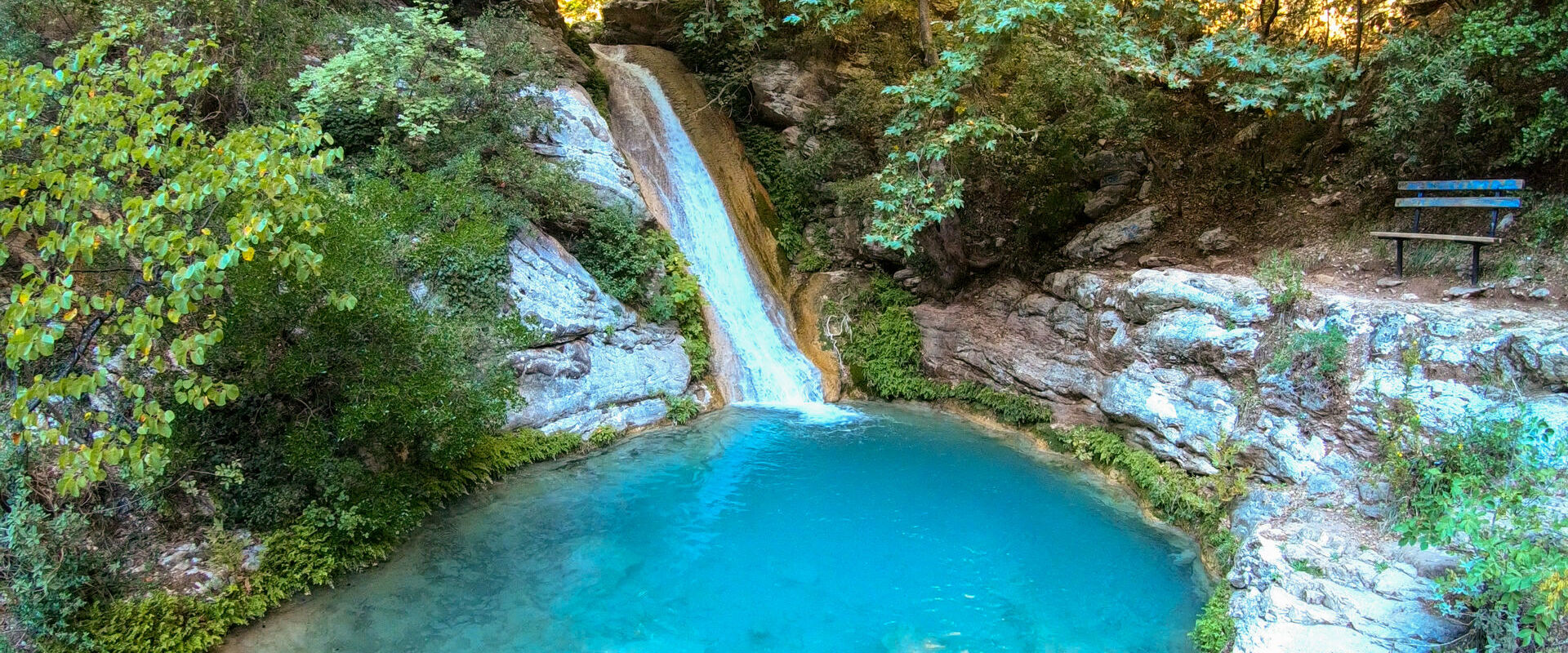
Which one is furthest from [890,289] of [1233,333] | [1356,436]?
[1356,436]

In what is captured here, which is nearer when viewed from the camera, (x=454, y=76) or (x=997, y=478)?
(x=997, y=478)

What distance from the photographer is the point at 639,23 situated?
18781 millimetres

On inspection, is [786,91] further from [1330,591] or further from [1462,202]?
[1330,591]

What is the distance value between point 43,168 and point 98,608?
3.61 meters

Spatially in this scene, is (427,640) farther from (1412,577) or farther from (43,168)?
(1412,577)

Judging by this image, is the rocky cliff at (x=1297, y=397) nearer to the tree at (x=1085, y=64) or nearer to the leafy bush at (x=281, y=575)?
the tree at (x=1085, y=64)

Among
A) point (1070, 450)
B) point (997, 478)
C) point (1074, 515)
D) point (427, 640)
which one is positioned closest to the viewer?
point (427, 640)

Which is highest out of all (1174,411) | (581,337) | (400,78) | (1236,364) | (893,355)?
(400,78)

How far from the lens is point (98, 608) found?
20.2 feet

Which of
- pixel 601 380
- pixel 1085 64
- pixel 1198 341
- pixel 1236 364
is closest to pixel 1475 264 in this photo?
pixel 1236 364

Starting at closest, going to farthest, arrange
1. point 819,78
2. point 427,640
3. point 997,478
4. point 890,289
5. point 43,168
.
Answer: point 43,168, point 427,640, point 997,478, point 890,289, point 819,78

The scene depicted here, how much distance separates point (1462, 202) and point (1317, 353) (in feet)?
8.20

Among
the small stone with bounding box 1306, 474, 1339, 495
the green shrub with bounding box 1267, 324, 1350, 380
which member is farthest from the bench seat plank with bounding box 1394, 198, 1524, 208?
the small stone with bounding box 1306, 474, 1339, 495

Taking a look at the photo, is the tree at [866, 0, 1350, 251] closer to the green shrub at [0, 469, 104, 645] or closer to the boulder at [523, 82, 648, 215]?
the boulder at [523, 82, 648, 215]
